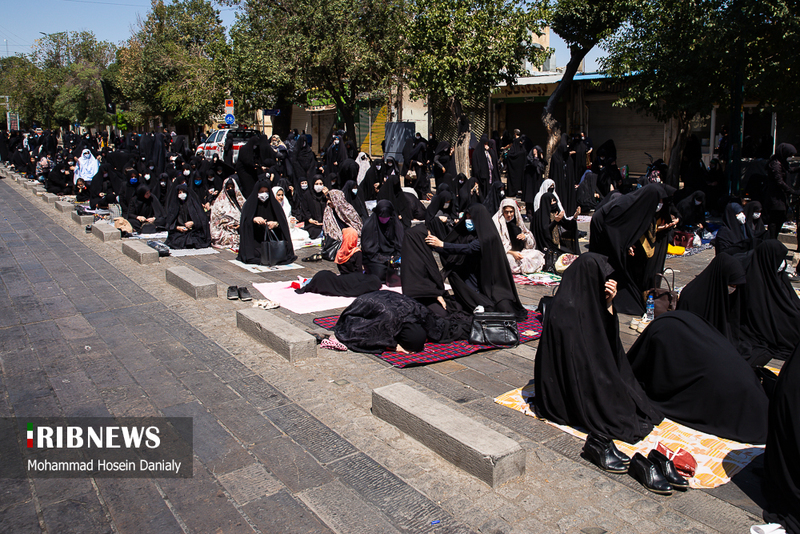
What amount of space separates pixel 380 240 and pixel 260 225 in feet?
8.03

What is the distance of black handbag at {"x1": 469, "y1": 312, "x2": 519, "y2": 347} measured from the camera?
5863mm

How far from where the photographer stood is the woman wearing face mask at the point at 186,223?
36.3 feet

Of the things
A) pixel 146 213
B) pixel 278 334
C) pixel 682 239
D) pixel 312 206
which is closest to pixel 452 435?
pixel 278 334

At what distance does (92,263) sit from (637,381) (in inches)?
331

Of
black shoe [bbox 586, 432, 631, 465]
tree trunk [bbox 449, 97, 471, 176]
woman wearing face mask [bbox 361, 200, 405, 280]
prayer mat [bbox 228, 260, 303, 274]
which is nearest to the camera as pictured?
black shoe [bbox 586, 432, 631, 465]

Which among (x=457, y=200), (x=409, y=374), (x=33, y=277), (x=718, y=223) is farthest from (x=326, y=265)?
(x=718, y=223)

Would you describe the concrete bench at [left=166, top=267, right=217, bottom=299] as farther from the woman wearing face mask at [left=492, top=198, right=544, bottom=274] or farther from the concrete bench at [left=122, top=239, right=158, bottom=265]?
the woman wearing face mask at [left=492, top=198, right=544, bottom=274]

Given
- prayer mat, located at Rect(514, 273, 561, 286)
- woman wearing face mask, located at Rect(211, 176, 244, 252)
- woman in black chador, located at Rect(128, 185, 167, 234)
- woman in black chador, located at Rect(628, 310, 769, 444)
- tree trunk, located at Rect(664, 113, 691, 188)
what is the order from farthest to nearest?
1. tree trunk, located at Rect(664, 113, 691, 188)
2. woman in black chador, located at Rect(128, 185, 167, 234)
3. woman wearing face mask, located at Rect(211, 176, 244, 252)
4. prayer mat, located at Rect(514, 273, 561, 286)
5. woman in black chador, located at Rect(628, 310, 769, 444)

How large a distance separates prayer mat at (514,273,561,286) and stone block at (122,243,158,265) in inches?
212

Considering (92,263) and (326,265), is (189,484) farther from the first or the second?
(92,263)

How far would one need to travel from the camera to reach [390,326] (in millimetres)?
5777

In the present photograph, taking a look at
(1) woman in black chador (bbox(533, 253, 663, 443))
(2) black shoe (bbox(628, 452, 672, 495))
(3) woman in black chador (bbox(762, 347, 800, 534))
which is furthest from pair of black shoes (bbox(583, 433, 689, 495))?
(3) woman in black chador (bbox(762, 347, 800, 534))

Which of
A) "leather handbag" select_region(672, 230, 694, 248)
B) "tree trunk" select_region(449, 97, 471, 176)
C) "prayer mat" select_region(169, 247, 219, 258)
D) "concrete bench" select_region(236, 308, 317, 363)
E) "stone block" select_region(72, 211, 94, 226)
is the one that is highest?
"tree trunk" select_region(449, 97, 471, 176)

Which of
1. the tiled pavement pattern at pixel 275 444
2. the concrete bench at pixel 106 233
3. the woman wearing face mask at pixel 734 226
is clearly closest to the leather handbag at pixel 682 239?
the woman wearing face mask at pixel 734 226
